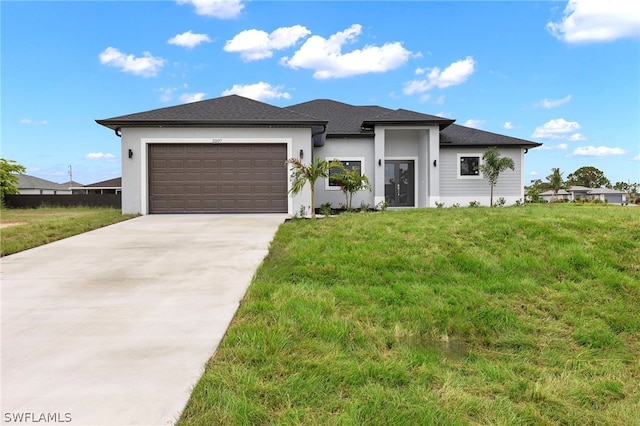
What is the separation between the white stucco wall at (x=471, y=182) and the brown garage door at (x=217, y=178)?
26.2 ft

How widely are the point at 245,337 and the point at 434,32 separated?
15379mm

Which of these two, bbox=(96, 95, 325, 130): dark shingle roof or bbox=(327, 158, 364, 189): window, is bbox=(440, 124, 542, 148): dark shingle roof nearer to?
bbox=(327, 158, 364, 189): window

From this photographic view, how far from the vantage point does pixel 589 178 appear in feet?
175

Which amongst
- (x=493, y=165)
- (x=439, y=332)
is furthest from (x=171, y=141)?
(x=493, y=165)

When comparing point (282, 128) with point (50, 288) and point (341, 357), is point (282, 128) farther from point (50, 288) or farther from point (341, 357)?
point (341, 357)

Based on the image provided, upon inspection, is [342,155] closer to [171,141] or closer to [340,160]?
[340,160]

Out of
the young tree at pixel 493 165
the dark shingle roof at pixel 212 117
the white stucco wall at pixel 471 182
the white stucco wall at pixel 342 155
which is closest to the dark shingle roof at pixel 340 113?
the white stucco wall at pixel 342 155

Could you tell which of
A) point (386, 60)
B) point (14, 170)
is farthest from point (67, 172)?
point (386, 60)

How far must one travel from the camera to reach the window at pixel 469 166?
16119 millimetres

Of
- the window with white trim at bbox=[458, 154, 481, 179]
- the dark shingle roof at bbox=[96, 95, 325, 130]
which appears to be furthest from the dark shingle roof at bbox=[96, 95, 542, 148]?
the window with white trim at bbox=[458, 154, 481, 179]

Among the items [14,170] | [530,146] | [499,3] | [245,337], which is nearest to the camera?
[245,337]

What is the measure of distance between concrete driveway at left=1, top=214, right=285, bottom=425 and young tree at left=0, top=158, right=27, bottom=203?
23064mm

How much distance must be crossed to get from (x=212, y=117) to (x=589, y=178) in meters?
60.8

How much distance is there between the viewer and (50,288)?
4.63 metres
